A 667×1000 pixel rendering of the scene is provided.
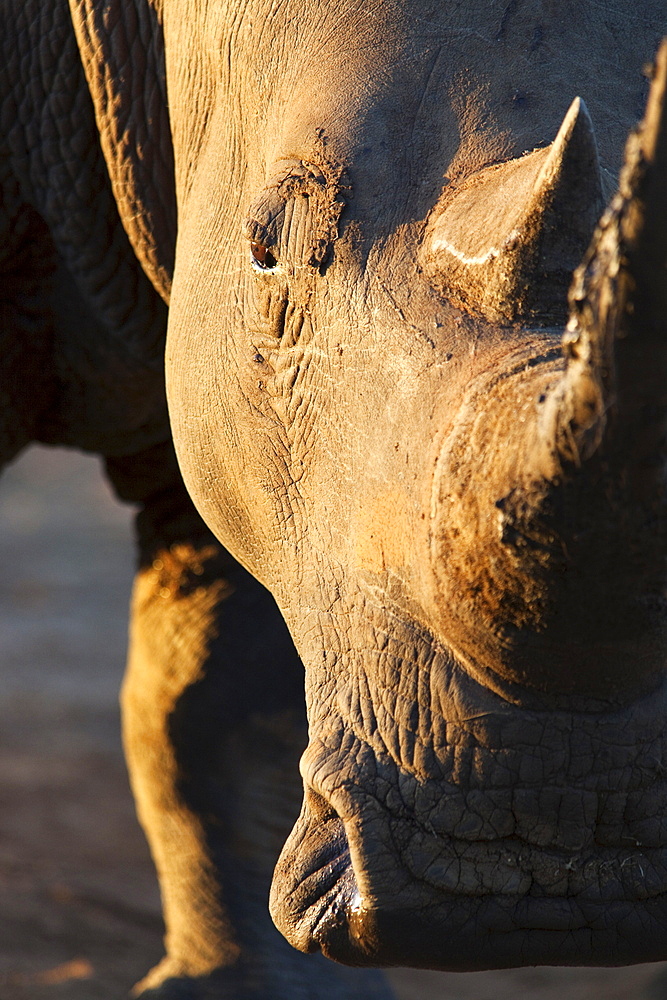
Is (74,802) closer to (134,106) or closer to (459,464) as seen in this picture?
(134,106)

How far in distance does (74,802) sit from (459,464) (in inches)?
127

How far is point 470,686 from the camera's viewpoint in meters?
1.55

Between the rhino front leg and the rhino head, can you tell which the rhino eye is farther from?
the rhino front leg

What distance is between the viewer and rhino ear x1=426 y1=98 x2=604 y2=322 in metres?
1.39

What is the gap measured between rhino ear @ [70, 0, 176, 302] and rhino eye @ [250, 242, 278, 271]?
71cm

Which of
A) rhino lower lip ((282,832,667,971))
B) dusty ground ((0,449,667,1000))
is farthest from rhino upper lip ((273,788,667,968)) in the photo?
dusty ground ((0,449,667,1000))

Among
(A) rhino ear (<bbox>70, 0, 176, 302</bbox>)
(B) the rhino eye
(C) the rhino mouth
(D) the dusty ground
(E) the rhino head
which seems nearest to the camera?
(E) the rhino head

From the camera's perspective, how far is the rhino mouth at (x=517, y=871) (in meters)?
1.56

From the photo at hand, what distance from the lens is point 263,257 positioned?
6.03 feet

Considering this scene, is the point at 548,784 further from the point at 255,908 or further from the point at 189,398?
the point at 255,908

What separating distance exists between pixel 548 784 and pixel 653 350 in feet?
1.82

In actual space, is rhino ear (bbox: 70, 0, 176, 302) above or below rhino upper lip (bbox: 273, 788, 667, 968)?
above

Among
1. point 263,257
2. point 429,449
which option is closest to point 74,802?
point 263,257

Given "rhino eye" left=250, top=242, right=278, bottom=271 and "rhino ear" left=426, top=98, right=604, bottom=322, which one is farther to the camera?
"rhino eye" left=250, top=242, right=278, bottom=271
